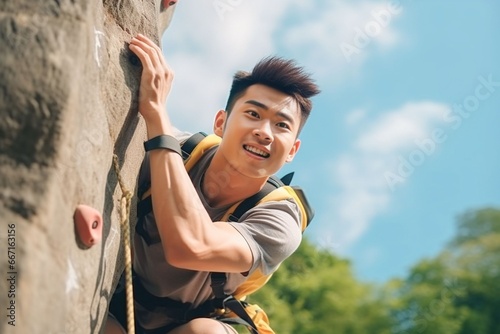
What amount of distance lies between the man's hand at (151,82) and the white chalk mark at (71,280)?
2.92ft

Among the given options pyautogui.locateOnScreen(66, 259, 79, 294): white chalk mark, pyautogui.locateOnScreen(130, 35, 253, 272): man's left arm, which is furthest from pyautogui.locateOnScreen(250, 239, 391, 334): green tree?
pyautogui.locateOnScreen(66, 259, 79, 294): white chalk mark

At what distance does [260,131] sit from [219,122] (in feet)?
1.65

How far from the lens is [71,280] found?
2.55m

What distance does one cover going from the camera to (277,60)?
13.0ft

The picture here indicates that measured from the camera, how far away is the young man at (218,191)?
3072 mm

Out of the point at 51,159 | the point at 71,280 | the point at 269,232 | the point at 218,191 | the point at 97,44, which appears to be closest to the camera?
the point at 51,159

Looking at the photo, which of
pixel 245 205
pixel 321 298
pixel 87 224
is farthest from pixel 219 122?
pixel 321 298

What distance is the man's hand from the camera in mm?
3221

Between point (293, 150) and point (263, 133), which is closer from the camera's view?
point (263, 133)

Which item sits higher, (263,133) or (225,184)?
(263,133)

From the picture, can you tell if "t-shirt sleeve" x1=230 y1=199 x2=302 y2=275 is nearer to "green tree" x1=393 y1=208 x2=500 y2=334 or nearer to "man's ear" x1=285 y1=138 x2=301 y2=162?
"man's ear" x1=285 y1=138 x2=301 y2=162

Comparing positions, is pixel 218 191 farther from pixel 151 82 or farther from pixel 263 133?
pixel 151 82

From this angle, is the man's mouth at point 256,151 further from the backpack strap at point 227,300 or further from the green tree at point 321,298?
the green tree at point 321,298

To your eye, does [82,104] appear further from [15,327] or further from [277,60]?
[277,60]
